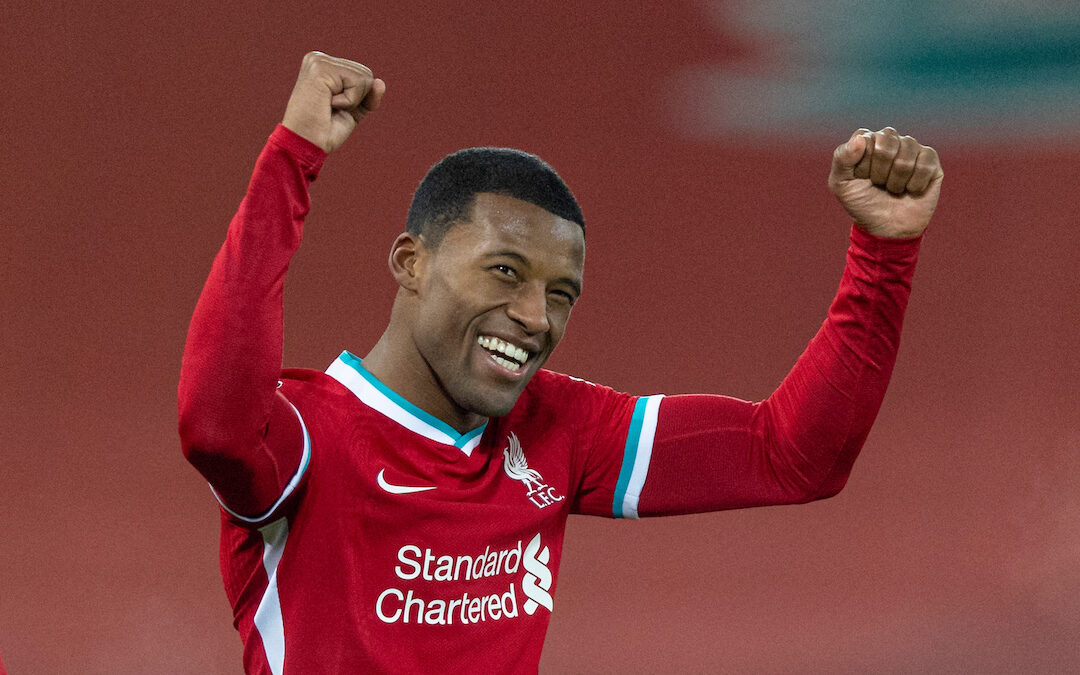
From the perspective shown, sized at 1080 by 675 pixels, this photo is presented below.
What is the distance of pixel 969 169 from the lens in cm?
219

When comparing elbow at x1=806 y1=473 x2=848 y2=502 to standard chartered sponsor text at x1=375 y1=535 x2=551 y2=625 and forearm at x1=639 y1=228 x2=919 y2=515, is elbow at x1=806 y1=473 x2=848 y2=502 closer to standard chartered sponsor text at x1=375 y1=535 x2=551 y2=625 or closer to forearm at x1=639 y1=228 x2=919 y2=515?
forearm at x1=639 y1=228 x2=919 y2=515

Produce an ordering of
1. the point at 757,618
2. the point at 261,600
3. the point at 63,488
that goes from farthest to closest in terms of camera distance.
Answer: the point at 757,618
the point at 63,488
the point at 261,600

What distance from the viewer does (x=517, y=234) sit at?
1040mm

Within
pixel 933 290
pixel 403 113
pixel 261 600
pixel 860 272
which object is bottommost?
pixel 261 600

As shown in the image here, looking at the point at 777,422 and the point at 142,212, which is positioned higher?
the point at 142,212

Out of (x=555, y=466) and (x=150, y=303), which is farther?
(x=150, y=303)

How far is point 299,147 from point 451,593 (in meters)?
0.42

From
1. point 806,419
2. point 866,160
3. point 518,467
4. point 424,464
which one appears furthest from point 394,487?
point 866,160

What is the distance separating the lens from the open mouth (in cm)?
104

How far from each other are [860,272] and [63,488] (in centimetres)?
149

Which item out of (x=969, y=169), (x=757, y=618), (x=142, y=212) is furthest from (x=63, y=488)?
(x=969, y=169)

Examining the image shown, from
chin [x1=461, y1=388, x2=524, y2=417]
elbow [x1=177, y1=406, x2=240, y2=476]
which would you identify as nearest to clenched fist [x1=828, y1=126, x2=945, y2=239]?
chin [x1=461, y1=388, x2=524, y2=417]

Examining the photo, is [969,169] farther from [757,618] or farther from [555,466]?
[555,466]

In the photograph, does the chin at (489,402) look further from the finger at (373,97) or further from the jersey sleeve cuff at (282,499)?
the finger at (373,97)
